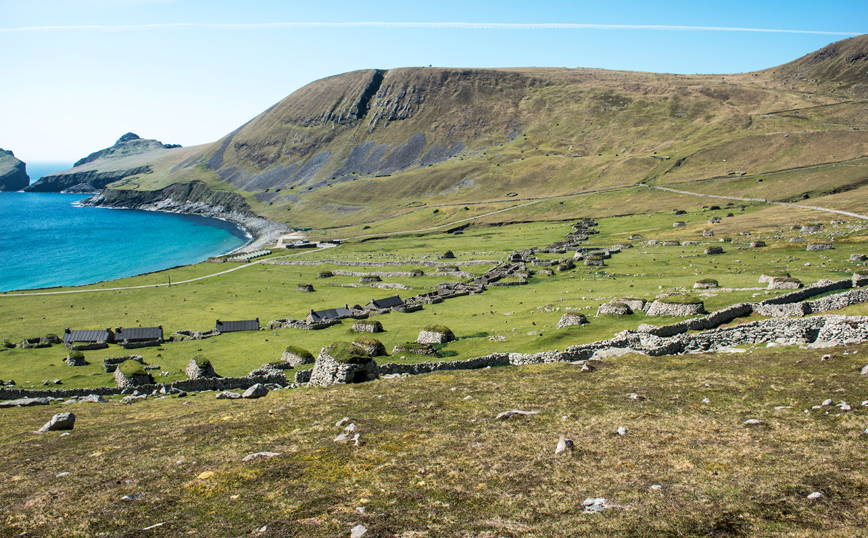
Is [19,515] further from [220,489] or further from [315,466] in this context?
[315,466]

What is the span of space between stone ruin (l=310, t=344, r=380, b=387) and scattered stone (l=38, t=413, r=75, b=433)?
12.6 m

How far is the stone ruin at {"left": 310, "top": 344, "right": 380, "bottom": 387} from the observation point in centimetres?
3200

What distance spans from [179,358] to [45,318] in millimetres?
36149

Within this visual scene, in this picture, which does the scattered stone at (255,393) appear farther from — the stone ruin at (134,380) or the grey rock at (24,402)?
the stone ruin at (134,380)

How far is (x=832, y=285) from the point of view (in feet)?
147

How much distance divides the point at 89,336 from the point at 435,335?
1501 inches

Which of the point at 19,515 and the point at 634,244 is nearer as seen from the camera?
the point at 19,515

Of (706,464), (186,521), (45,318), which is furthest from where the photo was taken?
(45,318)

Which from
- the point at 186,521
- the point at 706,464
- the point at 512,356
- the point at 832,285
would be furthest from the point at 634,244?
the point at 186,521

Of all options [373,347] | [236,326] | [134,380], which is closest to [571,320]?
[373,347]

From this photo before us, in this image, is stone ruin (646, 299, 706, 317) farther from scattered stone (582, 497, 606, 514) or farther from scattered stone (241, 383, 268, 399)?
scattered stone (582, 497, 606, 514)

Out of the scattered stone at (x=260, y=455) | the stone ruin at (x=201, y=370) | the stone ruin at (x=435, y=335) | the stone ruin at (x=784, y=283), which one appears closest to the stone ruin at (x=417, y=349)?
the stone ruin at (x=435, y=335)

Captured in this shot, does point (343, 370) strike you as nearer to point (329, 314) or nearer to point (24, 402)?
point (24, 402)

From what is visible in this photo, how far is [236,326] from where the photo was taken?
62188 mm
